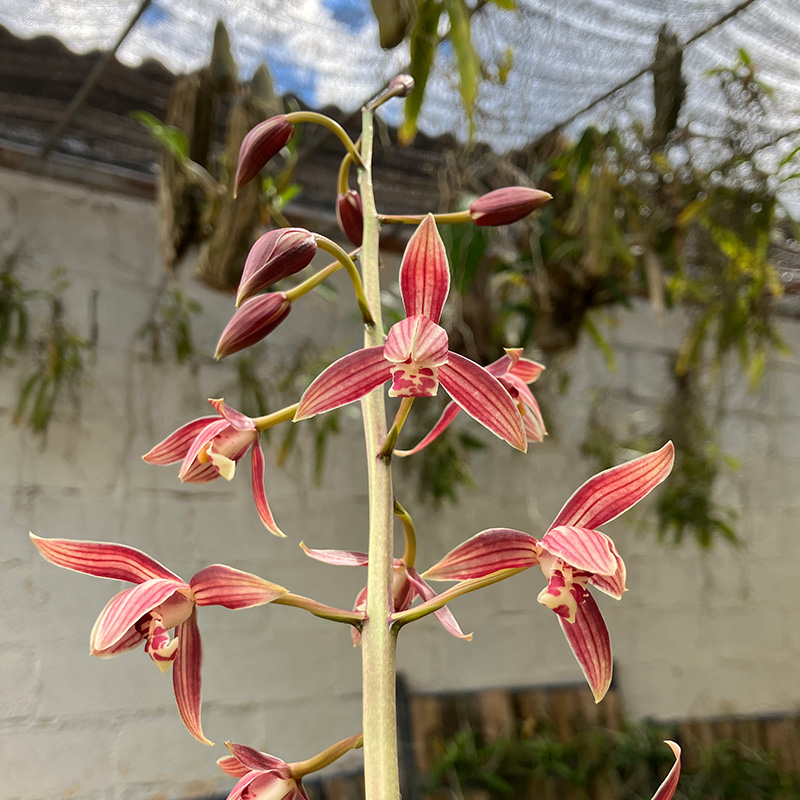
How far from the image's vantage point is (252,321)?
479mm

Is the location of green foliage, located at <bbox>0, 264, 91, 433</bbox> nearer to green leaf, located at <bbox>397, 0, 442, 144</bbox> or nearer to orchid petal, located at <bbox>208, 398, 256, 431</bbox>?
green leaf, located at <bbox>397, 0, 442, 144</bbox>

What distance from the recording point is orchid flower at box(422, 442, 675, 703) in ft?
1.24

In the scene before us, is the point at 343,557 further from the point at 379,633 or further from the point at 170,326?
the point at 170,326

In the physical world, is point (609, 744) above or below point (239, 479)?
below

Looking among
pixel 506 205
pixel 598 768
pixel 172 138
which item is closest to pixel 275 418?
pixel 506 205

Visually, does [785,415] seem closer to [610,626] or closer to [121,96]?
[610,626]

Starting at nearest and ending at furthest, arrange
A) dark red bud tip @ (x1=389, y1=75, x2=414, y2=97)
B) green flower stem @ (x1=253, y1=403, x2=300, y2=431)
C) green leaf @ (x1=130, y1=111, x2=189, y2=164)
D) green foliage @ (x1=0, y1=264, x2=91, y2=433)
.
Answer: green flower stem @ (x1=253, y1=403, x2=300, y2=431) < dark red bud tip @ (x1=389, y1=75, x2=414, y2=97) < green leaf @ (x1=130, y1=111, x2=189, y2=164) < green foliage @ (x1=0, y1=264, x2=91, y2=433)

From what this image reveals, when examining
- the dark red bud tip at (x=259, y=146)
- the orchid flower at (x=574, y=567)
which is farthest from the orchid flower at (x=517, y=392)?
the dark red bud tip at (x=259, y=146)

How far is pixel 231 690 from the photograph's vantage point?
1.68m

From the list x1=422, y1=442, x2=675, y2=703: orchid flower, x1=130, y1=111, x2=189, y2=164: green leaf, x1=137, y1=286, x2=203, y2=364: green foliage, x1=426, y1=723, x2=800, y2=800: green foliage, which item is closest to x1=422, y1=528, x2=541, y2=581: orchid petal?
x1=422, y1=442, x2=675, y2=703: orchid flower

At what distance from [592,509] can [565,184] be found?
1287 millimetres

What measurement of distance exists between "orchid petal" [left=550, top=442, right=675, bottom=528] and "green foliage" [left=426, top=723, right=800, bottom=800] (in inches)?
61.5

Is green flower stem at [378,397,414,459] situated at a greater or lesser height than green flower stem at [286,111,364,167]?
lesser

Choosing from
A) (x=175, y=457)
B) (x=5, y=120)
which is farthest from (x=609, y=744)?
(x=5, y=120)
